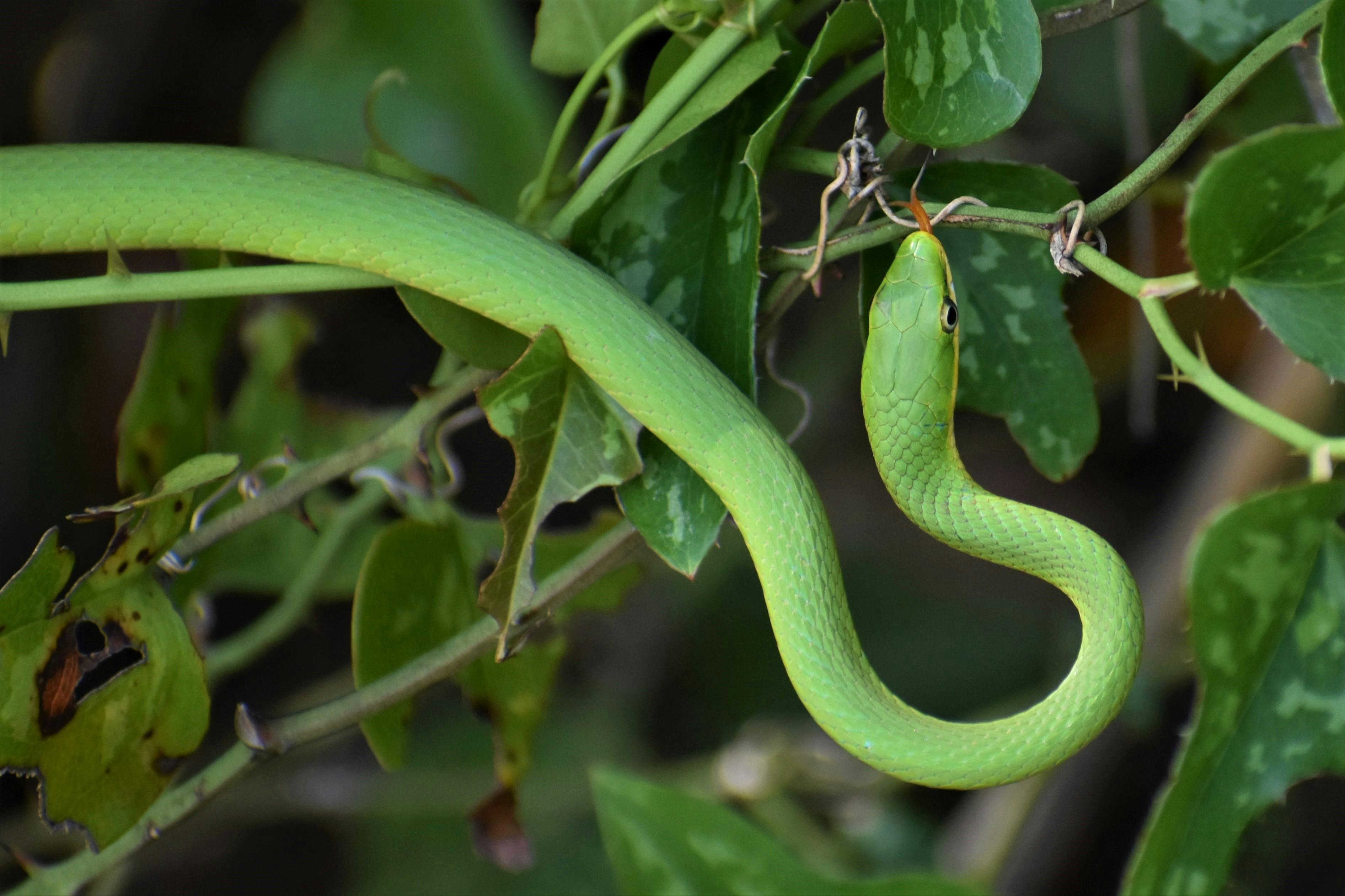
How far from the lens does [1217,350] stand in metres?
1.85

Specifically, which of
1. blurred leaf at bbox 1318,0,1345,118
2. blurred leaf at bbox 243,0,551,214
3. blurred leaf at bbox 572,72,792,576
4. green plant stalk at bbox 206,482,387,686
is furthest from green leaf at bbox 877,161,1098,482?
blurred leaf at bbox 243,0,551,214

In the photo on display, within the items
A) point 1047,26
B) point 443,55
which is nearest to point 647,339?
point 1047,26

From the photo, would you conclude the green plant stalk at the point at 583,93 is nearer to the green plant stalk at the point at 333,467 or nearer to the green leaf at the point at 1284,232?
the green plant stalk at the point at 333,467

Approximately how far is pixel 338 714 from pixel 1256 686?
0.73 m

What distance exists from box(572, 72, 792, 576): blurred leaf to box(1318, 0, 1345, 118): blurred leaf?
35 cm

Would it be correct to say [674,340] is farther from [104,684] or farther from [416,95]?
[416,95]

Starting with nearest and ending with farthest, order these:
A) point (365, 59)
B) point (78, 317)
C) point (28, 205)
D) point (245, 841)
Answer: point (28, 205) → point (365, 59) → point (78, 317) → point (245, 841)

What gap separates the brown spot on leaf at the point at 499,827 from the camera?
104cm

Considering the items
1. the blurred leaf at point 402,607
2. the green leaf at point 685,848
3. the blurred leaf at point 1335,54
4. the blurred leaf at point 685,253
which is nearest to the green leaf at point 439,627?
the blurred leaf at point 402,607

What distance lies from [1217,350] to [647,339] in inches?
59.4

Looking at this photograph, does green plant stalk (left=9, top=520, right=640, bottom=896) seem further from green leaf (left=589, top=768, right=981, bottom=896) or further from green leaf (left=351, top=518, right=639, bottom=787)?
green leaf (left=589, top=768, right=981, bottom=896)

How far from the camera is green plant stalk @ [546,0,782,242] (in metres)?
0.71

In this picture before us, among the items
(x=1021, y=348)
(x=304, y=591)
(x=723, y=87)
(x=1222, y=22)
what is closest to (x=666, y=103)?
(x=723, y=87)

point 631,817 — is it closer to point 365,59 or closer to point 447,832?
point 447,832
